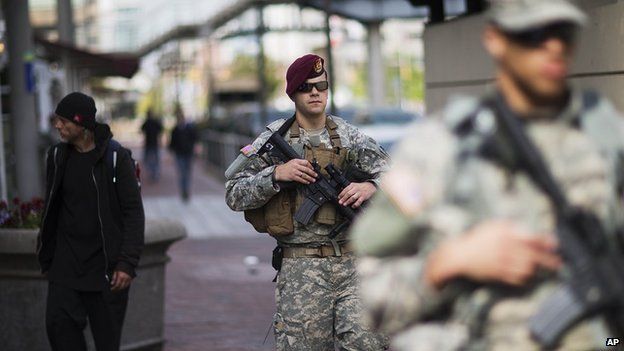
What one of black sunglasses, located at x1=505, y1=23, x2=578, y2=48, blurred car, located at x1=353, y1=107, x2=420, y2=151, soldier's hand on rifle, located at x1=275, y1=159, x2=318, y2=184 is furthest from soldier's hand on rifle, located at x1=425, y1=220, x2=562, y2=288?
blurred car, located at x1=353, y1=107, x2=420, y2=151

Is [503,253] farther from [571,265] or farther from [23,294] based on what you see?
[23,294]

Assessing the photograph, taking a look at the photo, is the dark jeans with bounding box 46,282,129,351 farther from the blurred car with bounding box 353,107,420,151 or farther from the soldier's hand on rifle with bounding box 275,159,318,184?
the blurred car with bounding box 353,107,420,151

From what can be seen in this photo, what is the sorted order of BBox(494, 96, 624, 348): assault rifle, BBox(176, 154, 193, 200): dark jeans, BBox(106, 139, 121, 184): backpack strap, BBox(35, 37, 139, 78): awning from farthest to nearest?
BBox(176, 154, 193, 200): dark jeans → BBox(35, 37, 139, 78): awning → BBox(106, 139, 121, 184): backpack strap → BBox(494, 96, 624, 348): assault rifle

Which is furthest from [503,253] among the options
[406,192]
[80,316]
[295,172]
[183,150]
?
[183,150]

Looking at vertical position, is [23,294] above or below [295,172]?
below

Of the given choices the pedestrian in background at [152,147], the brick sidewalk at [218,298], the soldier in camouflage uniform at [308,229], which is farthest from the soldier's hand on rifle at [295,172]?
the pedestrian in background at [152,147]

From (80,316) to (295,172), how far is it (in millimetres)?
1551

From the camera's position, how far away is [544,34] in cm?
334

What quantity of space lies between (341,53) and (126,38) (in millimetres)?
16034

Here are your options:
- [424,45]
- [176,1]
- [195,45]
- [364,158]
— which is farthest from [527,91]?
[195,45]

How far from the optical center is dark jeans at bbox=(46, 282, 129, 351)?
7.05 meters

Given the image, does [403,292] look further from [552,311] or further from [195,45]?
[195,45]

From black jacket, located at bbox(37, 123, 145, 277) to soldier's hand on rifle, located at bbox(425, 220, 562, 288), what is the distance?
390 centimetres

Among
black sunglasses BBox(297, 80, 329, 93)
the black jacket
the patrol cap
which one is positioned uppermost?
the patrol cap
